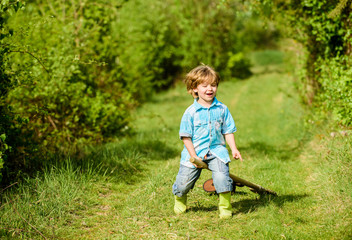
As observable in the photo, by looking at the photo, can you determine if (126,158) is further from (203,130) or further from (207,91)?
(207,91)

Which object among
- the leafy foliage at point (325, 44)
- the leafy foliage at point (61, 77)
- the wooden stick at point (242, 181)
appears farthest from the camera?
the leafy foliage at point (325, 44)

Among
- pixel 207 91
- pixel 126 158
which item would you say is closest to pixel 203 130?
pixel 207 91

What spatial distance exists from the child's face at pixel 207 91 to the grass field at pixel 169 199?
4.02ft

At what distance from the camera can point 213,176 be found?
3893 millimetres

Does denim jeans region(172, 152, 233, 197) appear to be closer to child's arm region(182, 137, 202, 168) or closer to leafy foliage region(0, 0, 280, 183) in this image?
child's arm region(182, 137, 202, 168)

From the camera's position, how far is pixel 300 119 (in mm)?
8141

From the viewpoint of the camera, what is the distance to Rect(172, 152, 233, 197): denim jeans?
3809 millimetres

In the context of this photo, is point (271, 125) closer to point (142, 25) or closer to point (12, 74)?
point (12, 74)

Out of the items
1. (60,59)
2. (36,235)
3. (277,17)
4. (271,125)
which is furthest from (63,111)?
(271,125)

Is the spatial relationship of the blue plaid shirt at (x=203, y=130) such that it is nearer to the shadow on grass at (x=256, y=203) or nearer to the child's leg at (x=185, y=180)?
the child's leg at (x=185, y=180)

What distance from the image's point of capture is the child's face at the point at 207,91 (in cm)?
392

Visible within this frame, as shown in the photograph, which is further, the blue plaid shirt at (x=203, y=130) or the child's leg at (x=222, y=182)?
the blue plaid shirt at (x=203, y=130)

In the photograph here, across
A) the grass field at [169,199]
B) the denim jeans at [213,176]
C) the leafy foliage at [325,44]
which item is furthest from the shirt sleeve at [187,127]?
the leafy foliage at [325,44]

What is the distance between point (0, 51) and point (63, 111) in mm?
2847
